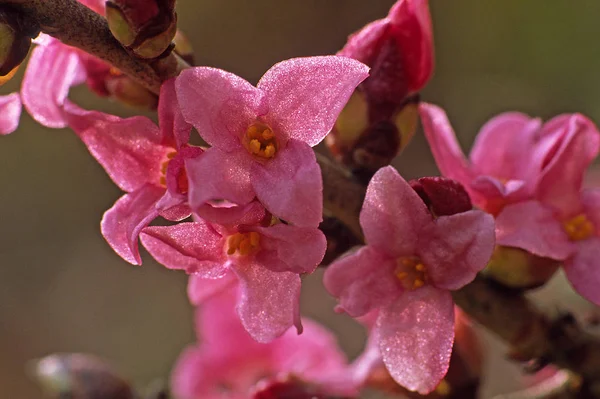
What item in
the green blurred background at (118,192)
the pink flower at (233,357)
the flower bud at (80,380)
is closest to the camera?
the flower bud at (80,380)

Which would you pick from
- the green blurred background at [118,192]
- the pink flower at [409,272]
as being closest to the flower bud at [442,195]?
the pink flower at [409,272]

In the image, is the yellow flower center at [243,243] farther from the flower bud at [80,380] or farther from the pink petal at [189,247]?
the flower bud at [80,380]

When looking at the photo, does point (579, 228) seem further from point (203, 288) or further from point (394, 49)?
point (203, 288)

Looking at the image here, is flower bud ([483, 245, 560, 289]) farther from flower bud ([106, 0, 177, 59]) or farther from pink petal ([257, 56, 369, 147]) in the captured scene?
flower bud ([106, 0, 177, 59])

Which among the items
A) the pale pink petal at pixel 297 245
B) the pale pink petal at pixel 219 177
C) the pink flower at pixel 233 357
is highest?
the pale pink petal at pixel 219 177

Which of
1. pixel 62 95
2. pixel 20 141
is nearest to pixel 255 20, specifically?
pixel 20 141

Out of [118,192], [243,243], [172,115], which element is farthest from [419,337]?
[118,192]
